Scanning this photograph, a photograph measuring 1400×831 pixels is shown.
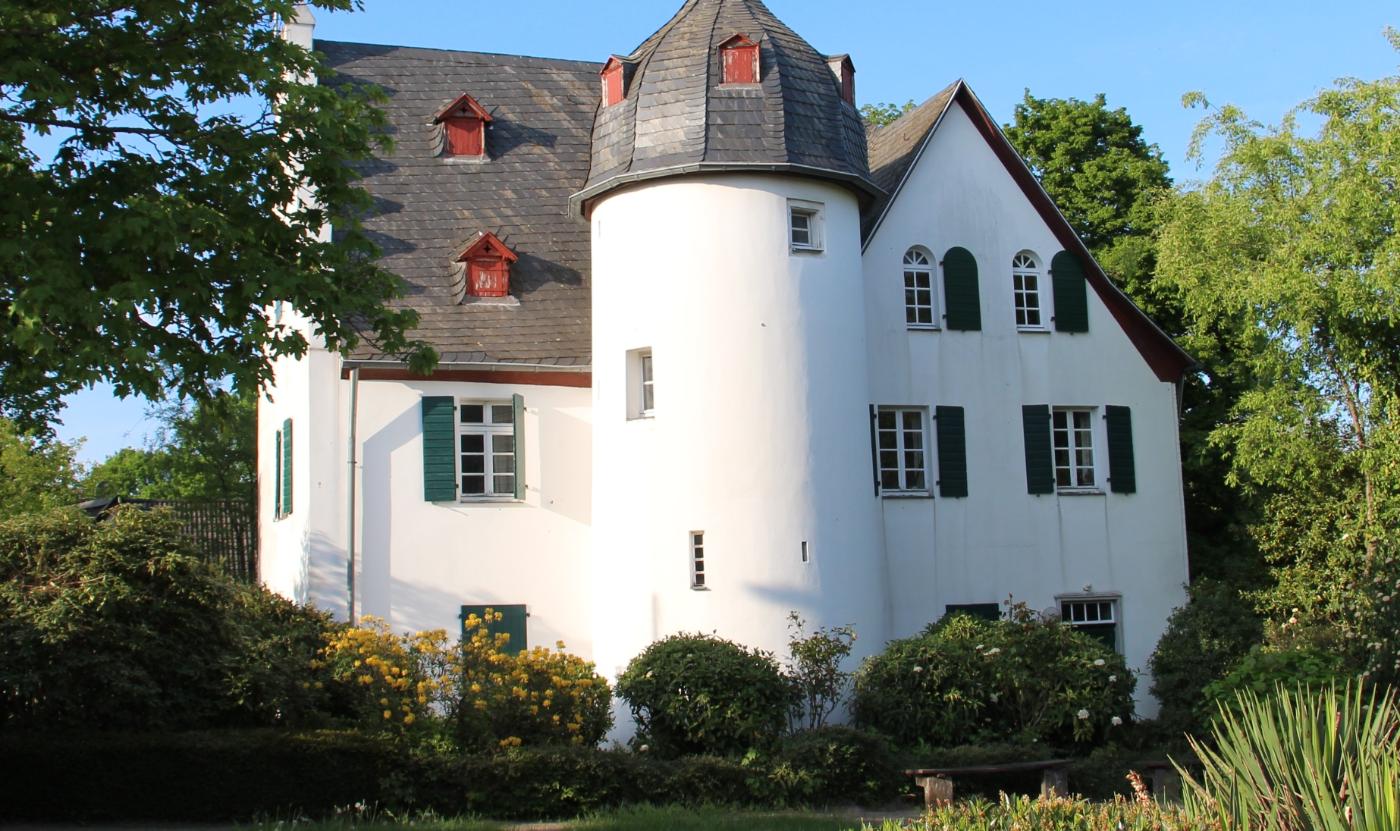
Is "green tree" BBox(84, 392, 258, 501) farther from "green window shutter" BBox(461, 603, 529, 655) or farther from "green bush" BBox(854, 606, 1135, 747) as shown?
"green bush" BBox(854, 606, 1135, 747)

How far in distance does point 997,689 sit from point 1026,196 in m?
8.47

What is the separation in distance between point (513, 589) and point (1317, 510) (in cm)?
1229

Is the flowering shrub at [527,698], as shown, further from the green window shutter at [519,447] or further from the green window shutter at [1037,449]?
the green window shutter at [1037,449]

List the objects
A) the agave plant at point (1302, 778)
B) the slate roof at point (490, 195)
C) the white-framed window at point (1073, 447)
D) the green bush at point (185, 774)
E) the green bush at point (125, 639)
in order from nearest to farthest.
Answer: the agave plant at point (1302, 778)
the green bush at point (185, 774)
the green bush at point (125, 639)
the slate roof at point (490, 195)
the white-framed window at point (1073, 447)

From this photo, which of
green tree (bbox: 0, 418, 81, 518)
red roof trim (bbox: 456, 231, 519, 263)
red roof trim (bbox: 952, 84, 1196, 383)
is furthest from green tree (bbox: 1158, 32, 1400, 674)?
green tree (bbox: 0, 418, 81, 518)

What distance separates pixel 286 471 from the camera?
22.8m

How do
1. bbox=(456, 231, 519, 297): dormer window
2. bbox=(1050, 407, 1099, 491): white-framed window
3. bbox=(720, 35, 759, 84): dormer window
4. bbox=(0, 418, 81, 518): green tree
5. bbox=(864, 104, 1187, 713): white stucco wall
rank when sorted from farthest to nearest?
bbox=(0, 418, 81, 518): green tree
bbox=(1050, 407, 1099, 491): white-framed window
bbox=(864, 104, 1187, 713): white stucco wall
bbox=(456, 231, 519, 297): dormer window
bbox=(720, 35, 759, 84): dormer window

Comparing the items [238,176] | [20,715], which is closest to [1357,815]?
[238,176]

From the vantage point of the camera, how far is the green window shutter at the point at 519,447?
2161 cm

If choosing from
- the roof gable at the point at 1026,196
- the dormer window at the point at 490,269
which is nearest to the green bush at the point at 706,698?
the dormer window at the point at 490,269

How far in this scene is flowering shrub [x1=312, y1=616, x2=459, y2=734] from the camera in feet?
53.4

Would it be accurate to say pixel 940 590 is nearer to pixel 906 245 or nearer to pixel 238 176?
pixel 906 245

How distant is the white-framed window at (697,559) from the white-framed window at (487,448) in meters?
3.05

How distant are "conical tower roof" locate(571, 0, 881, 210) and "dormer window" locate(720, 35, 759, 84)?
3.4 inches
